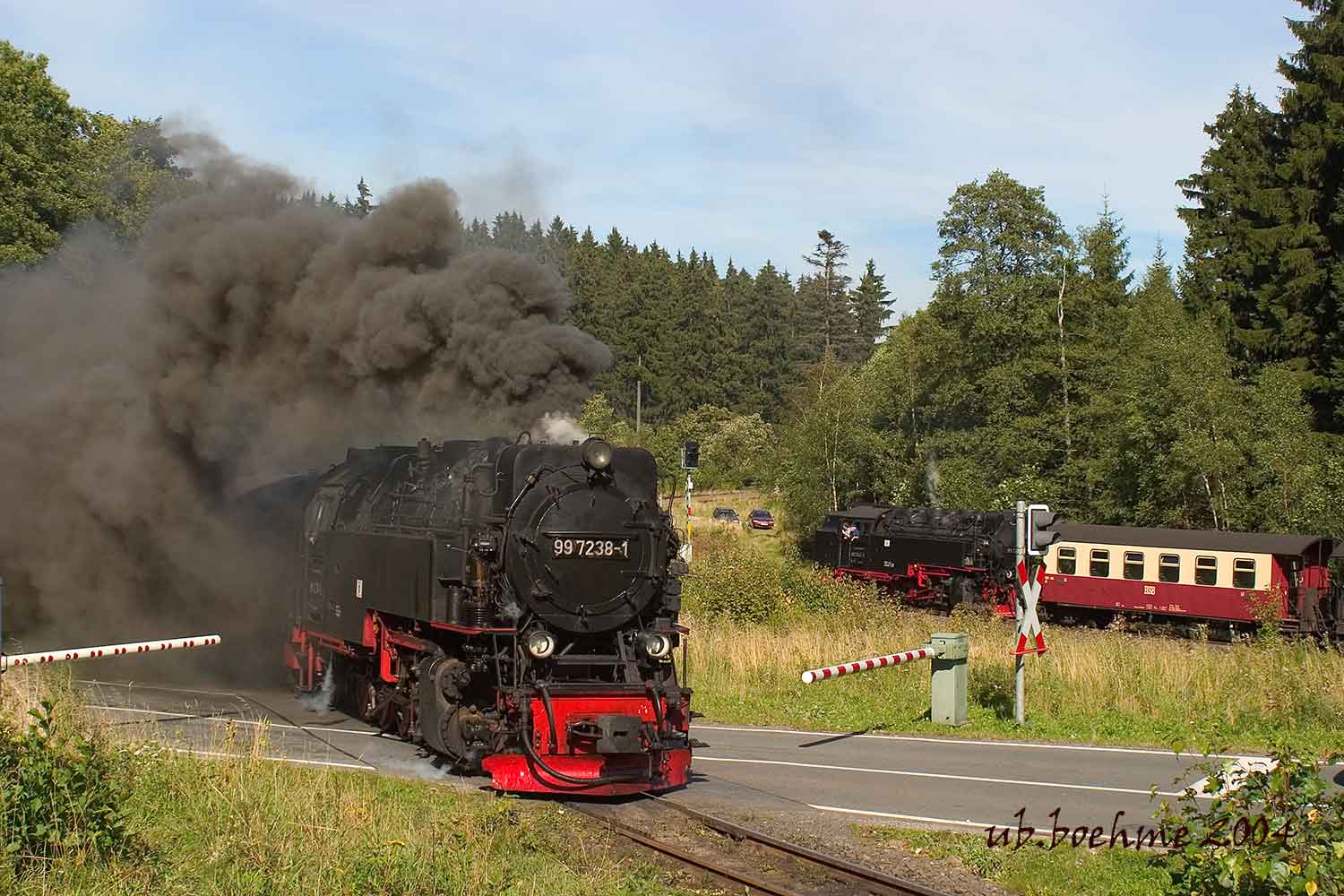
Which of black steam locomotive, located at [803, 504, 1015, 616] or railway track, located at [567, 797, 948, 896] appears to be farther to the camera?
black steam locomotive, located at [803, 504, 1015, 616]

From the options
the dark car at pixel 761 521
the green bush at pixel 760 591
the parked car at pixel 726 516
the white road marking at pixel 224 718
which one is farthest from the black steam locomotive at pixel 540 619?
the parked car at pixel 726 516

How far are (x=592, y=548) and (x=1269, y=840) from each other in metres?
6.36

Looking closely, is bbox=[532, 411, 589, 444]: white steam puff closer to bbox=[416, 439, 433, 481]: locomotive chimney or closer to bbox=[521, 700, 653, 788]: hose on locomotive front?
bbox=[416, 439, 433, 481]: locomotive chimney

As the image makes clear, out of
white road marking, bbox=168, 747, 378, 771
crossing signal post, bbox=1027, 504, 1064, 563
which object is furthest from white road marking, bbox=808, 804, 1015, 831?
crossing signal post, bbox=1027, 504, 1064, 563

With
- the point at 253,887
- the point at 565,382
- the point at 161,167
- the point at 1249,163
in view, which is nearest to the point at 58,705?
the point at 253,887

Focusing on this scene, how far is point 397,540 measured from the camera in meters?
12.7

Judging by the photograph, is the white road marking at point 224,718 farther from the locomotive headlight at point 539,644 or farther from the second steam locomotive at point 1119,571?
the second steam locomotive at point 1119,571

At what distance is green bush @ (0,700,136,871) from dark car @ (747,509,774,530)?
51659 mm

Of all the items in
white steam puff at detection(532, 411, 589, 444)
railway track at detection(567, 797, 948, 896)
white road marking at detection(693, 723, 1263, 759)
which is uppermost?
white steam puff at detection(532, 411, 589, 444)

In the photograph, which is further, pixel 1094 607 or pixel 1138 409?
pixel 1138 409

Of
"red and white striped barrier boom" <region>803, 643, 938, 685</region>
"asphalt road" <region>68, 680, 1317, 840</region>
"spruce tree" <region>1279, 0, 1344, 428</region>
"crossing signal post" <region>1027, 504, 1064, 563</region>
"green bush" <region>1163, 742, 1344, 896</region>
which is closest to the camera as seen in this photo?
"green bush" <region>1163, 742, 1344, 896</region>

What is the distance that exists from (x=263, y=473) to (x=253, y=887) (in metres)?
15.3

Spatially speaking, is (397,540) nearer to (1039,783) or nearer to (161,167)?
(1039,783)

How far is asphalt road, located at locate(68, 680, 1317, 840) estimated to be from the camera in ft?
36.2
